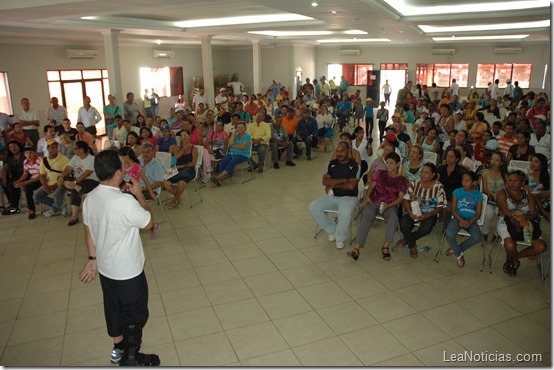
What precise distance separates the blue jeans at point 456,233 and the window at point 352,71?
19.3 metres

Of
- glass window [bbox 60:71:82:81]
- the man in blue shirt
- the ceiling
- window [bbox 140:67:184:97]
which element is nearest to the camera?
the ceiling

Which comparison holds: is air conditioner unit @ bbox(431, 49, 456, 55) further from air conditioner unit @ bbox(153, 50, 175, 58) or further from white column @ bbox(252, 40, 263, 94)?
air conditioner unit @ bbox(153, 50, 175, 58)

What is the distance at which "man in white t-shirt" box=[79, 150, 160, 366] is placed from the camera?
111 inches

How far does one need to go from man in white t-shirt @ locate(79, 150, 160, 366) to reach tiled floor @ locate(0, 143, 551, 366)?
1.30 feet

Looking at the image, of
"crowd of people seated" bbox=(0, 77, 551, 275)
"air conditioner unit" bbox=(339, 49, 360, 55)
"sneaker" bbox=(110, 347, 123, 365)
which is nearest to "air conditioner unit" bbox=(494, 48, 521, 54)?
"air conditioner unit" bbox=(339, 49, 360, 55)

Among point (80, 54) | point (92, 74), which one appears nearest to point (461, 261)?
point (80, 54)

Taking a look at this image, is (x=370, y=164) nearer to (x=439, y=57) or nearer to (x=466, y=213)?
(x=466, y=213)

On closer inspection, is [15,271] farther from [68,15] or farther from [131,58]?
[131,58]

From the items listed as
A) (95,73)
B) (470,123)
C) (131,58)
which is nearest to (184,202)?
(470,123)

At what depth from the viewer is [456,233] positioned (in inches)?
189

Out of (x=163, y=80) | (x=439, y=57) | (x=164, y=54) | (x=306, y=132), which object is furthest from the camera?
(x=439, y=57)

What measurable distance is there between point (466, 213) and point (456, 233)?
0.25m

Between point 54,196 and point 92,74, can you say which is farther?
point 92,74

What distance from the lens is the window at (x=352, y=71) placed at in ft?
75.7
